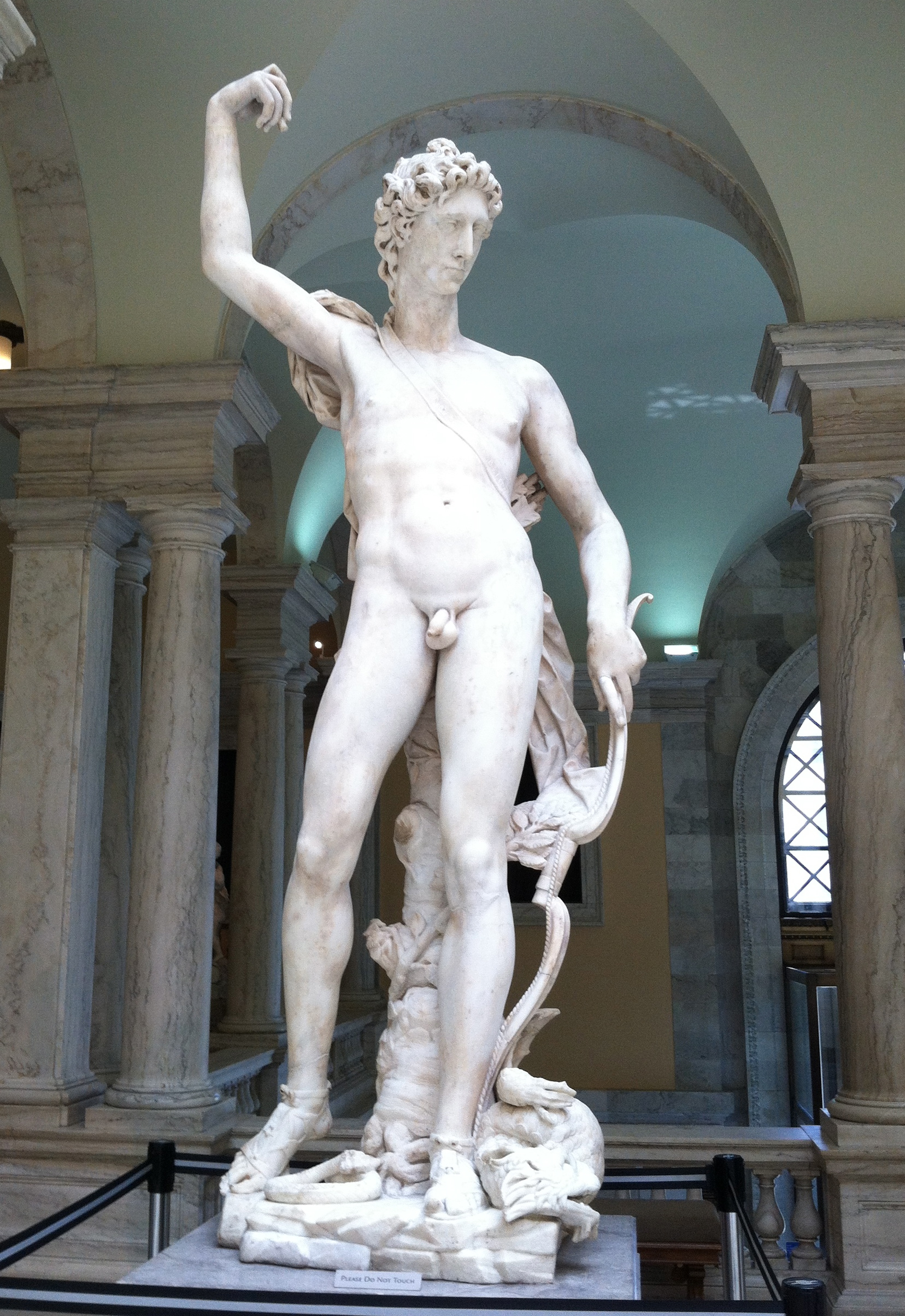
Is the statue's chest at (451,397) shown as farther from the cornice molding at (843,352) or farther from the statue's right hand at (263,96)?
the cornice molding at (843,352)

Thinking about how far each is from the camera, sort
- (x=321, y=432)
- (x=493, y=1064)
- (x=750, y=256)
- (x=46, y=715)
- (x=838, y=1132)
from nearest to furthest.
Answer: (x=493, y=1064)
(x=838, y=1132)
(x=46, y=715)
(x=750, y=256)
(x=321, y=432)

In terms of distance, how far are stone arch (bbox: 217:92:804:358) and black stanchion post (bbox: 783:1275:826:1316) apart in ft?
17.5

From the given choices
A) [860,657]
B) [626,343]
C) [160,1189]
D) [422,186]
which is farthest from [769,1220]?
[626,343]

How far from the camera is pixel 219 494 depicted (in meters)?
6.19

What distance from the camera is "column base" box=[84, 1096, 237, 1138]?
558cm

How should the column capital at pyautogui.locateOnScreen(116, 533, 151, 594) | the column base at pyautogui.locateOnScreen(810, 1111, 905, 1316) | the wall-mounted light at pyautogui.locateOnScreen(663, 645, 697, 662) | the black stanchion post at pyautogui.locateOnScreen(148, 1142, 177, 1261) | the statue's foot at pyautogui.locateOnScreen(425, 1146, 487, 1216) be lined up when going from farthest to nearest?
the wall-mounted light at pyautogui.locateOnScreen(663, 645, 697, 662) → the column capital at pyautogui.locateOnScreen(116, 533, 151, 594) → the column base at pyautogui.locateOnScreen(810, 1111, 905, 1316) → the black stanchion post at pyautogui.locateOnScreen(148, 1142, 177, 1261) → the statue's foot at pyautogui.locateOnScreen(425, 1146, 487, 1216)

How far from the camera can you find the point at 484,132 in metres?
7.09

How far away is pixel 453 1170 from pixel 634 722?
1002 cm

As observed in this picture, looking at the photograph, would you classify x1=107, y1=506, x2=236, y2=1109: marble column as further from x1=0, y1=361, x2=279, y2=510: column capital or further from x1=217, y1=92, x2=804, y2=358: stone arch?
x1=217, y1=92, x2=804, y2=358: stone arch

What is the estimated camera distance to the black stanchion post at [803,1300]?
2021 mm

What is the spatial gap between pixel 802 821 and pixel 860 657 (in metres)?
7.54

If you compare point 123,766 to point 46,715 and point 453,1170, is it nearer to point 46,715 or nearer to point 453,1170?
point 46,715

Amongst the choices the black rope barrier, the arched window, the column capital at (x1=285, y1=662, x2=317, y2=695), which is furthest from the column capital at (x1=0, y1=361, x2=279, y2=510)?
the arched window

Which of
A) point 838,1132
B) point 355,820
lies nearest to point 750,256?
point 838,1132
